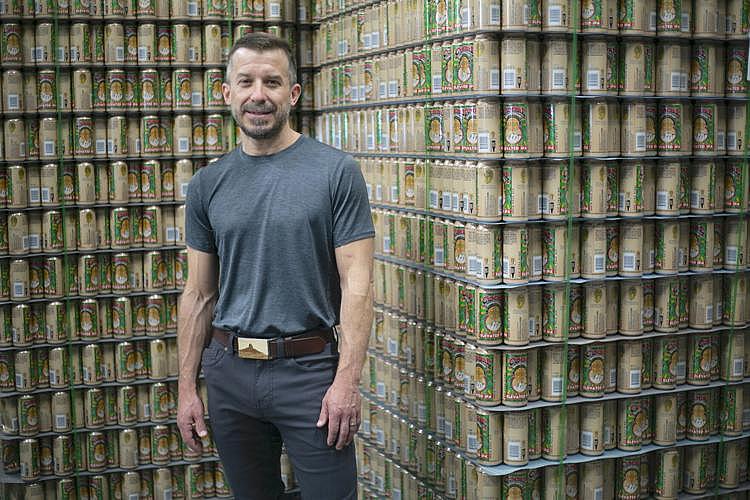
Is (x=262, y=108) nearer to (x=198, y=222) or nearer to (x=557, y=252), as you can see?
(x=198, y=222)

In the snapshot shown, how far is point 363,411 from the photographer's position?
450 cm

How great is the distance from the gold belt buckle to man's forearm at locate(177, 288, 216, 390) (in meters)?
0.22

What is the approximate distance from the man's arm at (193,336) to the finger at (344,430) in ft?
1.61

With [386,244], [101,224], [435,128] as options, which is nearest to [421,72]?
[435,128]

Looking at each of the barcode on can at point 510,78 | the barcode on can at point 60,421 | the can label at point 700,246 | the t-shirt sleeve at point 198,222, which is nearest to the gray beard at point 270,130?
the t-shirt sleeve at point 198,222

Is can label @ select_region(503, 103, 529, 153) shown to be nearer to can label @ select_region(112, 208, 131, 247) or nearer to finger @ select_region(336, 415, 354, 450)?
finger @ select_region(336, 415, 354, 450)

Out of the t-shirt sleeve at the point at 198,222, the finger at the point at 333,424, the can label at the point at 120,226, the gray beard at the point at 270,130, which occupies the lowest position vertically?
the finger at the point at 333,424

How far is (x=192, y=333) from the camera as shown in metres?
3.19

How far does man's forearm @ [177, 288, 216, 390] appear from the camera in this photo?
125 inches

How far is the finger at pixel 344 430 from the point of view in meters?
2.94

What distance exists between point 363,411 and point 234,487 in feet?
4.38

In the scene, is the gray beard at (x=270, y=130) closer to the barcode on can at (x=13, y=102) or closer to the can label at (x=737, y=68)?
the can label at (x=737, y=68)

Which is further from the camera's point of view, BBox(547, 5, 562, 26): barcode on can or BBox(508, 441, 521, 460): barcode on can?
BBox(508, 441, 521, 460): barcode on can

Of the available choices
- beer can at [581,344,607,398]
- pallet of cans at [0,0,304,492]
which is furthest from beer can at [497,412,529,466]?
pallet of cans at [0,0,304,492]
